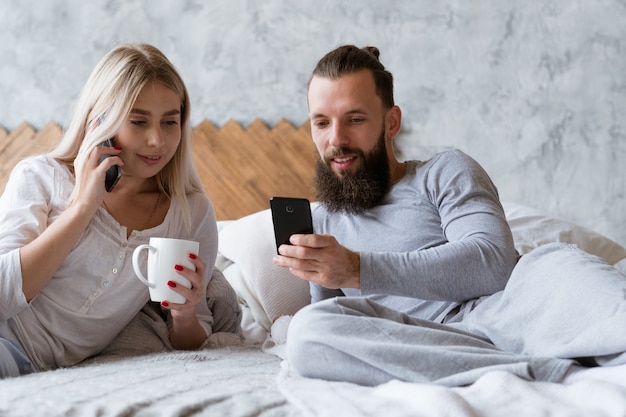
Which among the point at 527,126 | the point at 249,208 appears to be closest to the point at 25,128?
the point at 249,208

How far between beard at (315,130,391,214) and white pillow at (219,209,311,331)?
1.20 feet

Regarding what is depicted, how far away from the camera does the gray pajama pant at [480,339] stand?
1.20 m

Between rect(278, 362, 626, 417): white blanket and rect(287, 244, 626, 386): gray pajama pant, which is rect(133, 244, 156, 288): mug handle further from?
rect(278, 362, 626, 417): white blanket

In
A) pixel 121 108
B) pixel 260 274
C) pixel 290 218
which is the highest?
pixel 121 108

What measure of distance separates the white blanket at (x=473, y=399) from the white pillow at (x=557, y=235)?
50.6 inches

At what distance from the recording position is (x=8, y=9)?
10.8 ft

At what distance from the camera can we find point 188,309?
1695 millimetres

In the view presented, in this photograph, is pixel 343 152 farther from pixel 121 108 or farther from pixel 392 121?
pixel 121 108

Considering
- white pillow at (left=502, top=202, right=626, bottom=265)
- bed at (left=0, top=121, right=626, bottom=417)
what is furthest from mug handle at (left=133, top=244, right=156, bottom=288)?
white pillow at (left=502, top=202, right=626, bottom=265)

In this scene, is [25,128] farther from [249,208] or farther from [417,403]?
[417,403]

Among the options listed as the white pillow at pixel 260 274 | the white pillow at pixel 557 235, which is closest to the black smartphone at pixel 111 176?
the white pillow at pixel 260 274

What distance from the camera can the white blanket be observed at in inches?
39.8

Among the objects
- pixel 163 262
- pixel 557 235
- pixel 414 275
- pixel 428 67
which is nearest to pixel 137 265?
pixel 163 262

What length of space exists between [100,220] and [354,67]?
2.32ft
